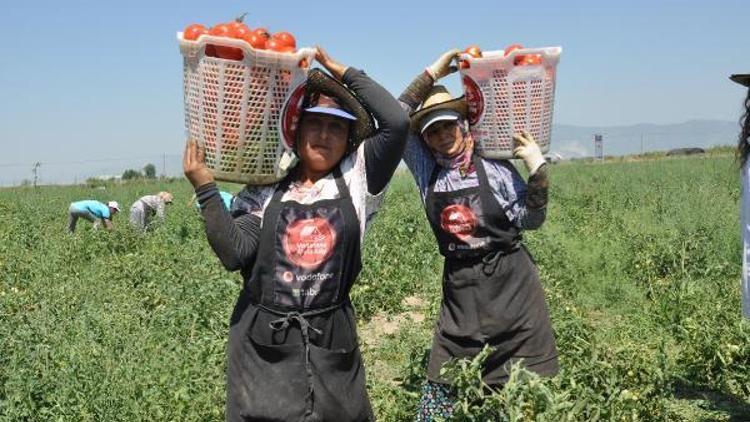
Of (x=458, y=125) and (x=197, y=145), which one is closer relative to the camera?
(x=197, y=145)

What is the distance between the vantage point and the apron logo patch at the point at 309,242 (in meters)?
2.42

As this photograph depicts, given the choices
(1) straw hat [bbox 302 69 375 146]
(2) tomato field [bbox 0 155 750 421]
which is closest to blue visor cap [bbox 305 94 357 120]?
(1) straw hat [bbox 302 69 375 146]

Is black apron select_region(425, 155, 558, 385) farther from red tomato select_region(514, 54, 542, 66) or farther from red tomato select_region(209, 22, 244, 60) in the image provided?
red tomato select_region(209, 22, 244, 60)

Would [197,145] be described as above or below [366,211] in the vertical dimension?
above

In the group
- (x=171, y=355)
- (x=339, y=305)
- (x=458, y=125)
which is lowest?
(x=171, y=355)

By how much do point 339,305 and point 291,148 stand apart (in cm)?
53

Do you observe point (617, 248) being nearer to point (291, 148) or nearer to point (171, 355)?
point (171, 355)

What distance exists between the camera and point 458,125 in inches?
121

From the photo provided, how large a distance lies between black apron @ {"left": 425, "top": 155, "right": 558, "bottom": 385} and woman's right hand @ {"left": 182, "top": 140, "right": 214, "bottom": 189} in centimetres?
108

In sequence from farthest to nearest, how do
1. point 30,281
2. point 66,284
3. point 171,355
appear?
point 30,281 < point 66,284 < point 171,355

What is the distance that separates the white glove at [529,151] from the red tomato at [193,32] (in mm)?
1258

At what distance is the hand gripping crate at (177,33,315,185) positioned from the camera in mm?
2256

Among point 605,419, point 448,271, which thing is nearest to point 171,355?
point 448,271

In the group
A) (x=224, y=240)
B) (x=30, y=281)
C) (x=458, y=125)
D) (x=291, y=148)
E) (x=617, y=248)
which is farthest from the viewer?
(x=617, y=248)
